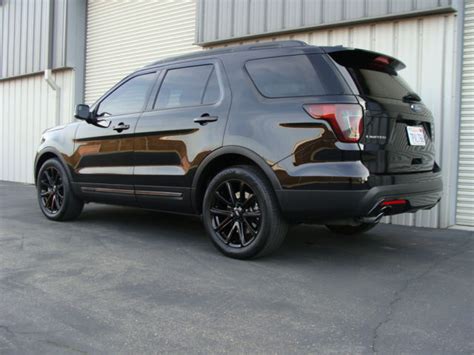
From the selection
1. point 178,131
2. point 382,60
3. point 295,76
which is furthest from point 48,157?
point 382,60

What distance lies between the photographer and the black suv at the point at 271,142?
3.76m

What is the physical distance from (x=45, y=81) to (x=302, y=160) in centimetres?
976

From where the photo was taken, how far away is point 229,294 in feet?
11.4

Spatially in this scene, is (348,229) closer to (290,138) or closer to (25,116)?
(290,138)

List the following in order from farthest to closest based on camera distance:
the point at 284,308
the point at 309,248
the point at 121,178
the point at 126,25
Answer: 1. the point at 126,25
2. the point at 121,178
3. the point at 309,248
4. the point at 284,308

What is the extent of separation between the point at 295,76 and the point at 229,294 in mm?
1876

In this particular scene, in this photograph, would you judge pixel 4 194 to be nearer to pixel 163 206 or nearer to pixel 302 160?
pixel 163 206

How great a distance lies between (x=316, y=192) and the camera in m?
3.81

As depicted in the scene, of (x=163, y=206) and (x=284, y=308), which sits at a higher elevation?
(x=163, y=206)

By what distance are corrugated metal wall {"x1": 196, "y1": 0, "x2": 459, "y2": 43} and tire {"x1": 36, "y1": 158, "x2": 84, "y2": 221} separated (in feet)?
12.0

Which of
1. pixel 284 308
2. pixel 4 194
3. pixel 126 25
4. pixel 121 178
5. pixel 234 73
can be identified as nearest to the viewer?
pixel 284 308

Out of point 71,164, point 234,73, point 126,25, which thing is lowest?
point 71,164

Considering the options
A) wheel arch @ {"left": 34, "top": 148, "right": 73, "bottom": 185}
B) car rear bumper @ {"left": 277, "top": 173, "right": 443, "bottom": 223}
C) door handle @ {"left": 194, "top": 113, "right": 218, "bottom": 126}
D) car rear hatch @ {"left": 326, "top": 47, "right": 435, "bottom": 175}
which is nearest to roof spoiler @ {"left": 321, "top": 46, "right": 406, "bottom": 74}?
car rear hatch @ {"left": 326, "top": 47, "right": 435, "bottom": 175}

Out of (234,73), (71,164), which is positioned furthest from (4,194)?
(234,73)
